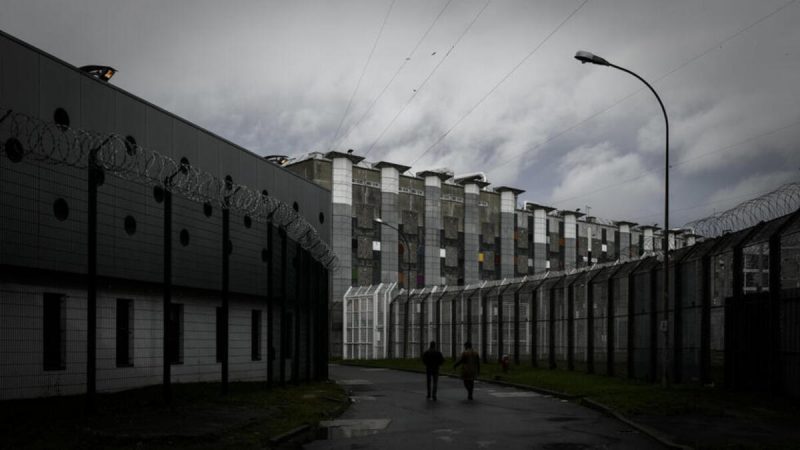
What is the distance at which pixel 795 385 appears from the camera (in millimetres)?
20125

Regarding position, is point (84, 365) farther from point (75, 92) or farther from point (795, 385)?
point (795, 385)

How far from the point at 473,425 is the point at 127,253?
11.5 m

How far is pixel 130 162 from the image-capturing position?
858 inches

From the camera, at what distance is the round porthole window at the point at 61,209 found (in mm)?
21281

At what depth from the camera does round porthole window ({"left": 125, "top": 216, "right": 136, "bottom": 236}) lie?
24828mm

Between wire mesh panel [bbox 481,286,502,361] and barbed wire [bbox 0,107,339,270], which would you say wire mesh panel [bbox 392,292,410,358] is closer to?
wire mesh panel [bbox 481,286,502,361]

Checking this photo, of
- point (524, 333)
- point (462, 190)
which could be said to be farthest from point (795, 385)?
point (462, 190)

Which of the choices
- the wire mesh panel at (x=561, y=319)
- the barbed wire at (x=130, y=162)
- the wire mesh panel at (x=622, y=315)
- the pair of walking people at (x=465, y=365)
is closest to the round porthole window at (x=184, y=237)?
the barbed wire at (x=130, y=162)

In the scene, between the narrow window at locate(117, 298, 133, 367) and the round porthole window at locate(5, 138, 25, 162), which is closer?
the round porthole window at locate(5, 138, 25, 162)

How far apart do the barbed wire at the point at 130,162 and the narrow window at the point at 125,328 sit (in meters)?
3.39

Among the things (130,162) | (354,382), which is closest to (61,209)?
(130,162)

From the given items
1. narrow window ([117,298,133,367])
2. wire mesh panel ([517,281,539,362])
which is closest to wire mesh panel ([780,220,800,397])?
→ narrow window ([117,298,133,367])

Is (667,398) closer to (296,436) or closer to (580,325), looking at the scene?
(296,436)

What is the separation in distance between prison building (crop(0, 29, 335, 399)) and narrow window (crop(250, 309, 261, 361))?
0.18 feet
